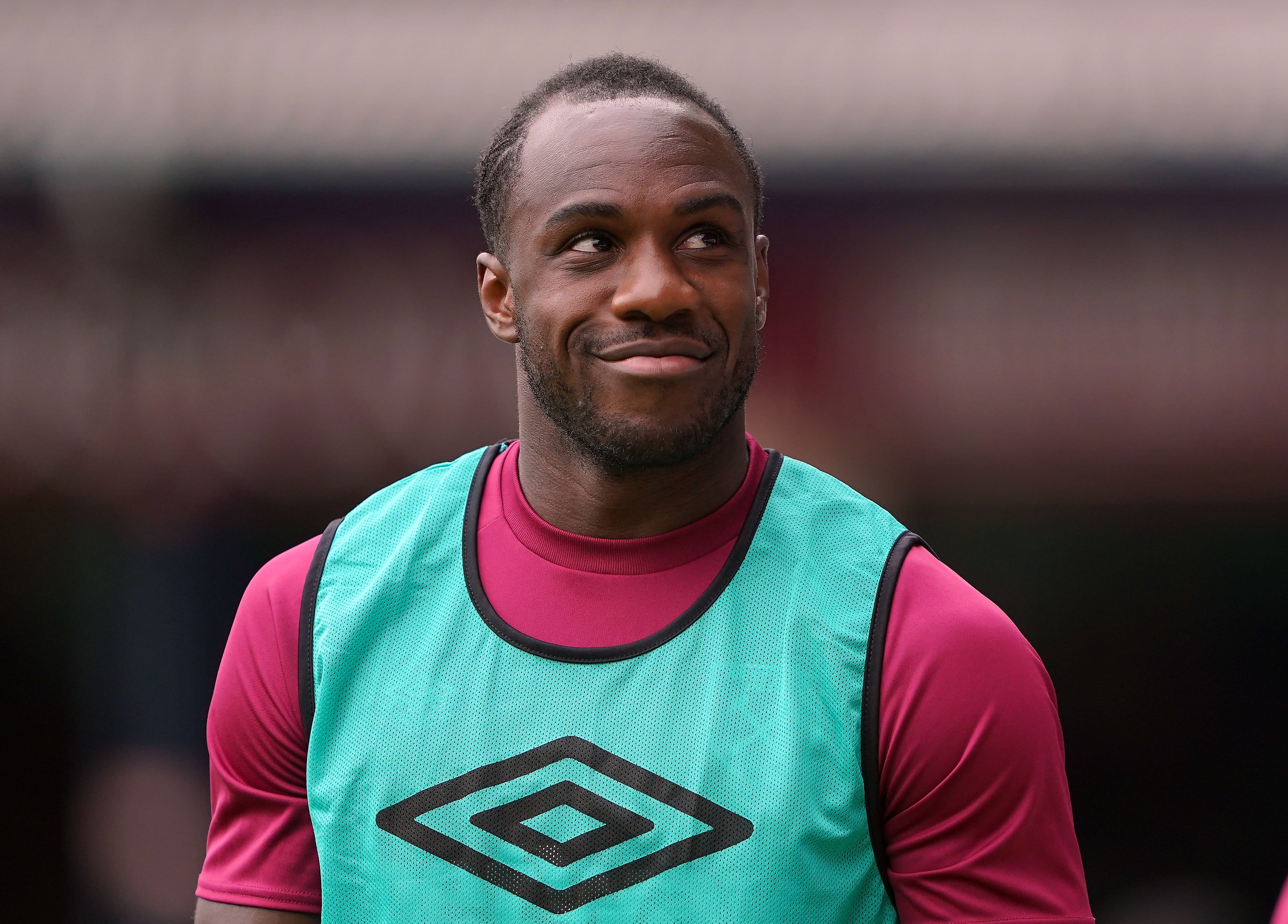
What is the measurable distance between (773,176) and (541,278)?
1556 mm

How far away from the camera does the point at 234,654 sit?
1302 millimetres

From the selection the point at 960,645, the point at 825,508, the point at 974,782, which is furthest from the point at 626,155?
the point at 974,782

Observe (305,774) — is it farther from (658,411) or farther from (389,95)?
(389,95)

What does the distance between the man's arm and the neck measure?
524mm

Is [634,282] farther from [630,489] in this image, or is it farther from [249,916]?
[249,916]

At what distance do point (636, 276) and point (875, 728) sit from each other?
0.52 metres

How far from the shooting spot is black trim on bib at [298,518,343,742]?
4.12ft

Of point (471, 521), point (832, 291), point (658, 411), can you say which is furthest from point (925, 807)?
point (832, 291)

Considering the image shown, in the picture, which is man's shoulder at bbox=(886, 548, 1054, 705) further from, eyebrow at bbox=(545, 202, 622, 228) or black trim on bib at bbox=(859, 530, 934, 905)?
eyebrow at bbox=(545, 202, 622, 228)

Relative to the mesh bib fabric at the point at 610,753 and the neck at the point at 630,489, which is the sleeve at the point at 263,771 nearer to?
the mesh bib fabric at the point at 610,753

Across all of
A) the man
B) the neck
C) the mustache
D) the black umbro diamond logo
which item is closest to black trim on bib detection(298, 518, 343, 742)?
the man

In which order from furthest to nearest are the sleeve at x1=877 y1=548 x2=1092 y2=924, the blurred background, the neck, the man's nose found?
the blurred background → the neck → the man's nose → the sleeve at x1=877 y1=548 x2=1092 y2=924

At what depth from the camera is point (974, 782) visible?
3.57 ft

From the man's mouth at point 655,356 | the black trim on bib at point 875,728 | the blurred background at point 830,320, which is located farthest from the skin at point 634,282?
the blurred background at point 830,320
